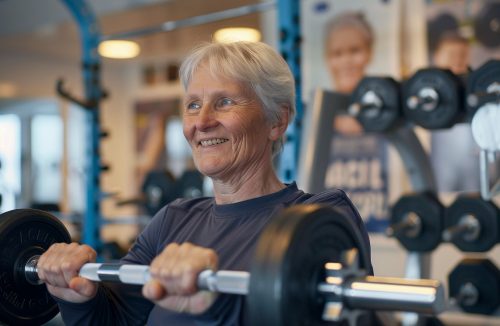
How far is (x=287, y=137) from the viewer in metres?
2.46

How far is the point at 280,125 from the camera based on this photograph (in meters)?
1.47

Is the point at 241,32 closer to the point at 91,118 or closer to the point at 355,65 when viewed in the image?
the point at 355,65

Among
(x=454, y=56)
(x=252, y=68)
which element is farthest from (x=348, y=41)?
(x=252, y=68)

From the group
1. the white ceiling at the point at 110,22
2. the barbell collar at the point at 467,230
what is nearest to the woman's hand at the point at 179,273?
the barbell collar at the point at 467,230

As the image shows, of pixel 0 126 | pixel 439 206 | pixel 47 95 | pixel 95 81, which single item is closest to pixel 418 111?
pixel 439 206

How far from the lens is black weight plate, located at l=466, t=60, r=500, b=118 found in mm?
2086

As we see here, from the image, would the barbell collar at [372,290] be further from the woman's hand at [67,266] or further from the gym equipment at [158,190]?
the gym equipment at [158,190]

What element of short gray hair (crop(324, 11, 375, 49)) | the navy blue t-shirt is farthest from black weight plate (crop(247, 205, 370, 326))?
Answer: short gray hair (crop(324, 11, 375, 49))

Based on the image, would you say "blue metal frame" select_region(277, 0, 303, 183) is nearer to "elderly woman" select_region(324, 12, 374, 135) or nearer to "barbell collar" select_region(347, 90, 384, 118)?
"barbell collar" select_region(347, 90, 384, 118)

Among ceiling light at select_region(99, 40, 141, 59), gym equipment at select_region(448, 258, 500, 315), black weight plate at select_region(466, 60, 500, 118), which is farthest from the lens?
ceiling light at select_region(99, 40, 141, 59)

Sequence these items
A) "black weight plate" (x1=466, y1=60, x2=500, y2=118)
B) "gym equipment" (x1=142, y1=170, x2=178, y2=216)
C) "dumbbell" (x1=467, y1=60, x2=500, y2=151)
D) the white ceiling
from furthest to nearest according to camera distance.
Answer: the white ceiling < "gym equipment" (x1=142, y1=170, x2=178, y2=216) < "black weight plate" (x1=466, y1=60, x2=500, y2=118) < "dumbbell" (x1=467, y1=60, x2=500, y2=151)

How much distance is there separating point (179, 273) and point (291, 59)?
169 cm

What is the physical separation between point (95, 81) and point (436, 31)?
1.97m

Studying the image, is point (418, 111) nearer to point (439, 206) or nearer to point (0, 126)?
point (439, 206)
